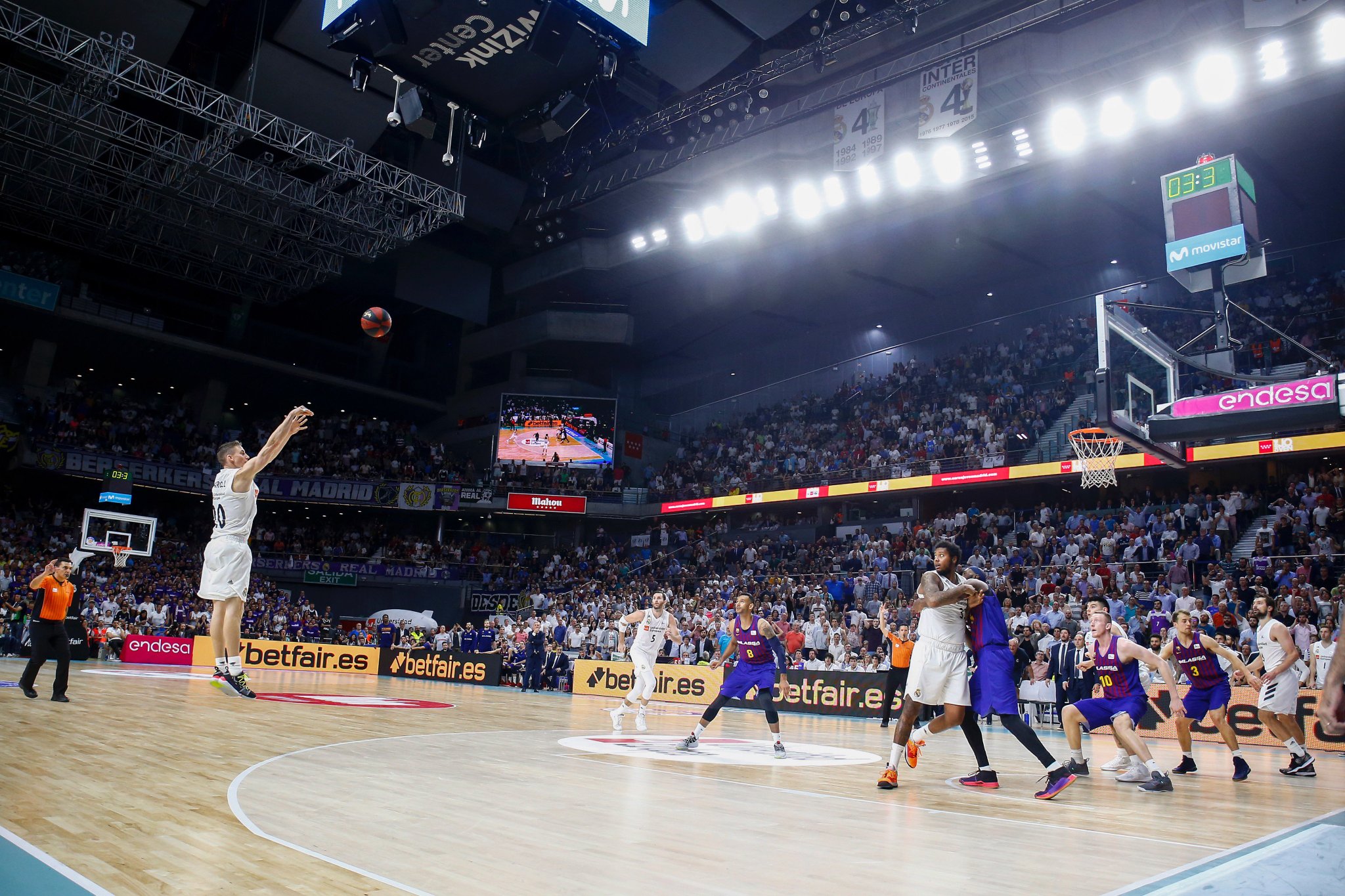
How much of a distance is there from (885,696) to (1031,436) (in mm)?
15618

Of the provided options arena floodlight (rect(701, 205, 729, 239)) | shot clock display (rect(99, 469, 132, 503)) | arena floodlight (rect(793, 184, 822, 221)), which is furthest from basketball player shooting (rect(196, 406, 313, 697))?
shot clock display (rect(99, 469, 132, 503))

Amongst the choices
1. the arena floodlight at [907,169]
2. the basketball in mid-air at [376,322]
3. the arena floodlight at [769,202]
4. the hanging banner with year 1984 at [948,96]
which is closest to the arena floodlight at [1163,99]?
the hanging banner with year 1984 at [948,96]

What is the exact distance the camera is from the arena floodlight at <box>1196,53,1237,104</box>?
63.3ft

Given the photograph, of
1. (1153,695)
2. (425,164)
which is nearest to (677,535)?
(425,164)

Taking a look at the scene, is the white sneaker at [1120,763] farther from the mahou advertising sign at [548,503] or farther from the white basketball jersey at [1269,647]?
the mahou advertising sign at [548,503]

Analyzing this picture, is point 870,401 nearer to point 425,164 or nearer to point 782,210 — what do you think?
point 782,210

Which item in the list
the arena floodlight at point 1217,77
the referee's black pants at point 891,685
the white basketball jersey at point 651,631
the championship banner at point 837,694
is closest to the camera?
the white basketball jersey at point 651,631

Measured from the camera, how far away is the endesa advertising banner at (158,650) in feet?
80.0

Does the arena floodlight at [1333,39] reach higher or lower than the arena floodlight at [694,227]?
lower

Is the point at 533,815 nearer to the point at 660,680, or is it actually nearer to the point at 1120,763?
the point at 1120,763

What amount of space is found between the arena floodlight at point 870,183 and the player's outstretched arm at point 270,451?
69.5 ft

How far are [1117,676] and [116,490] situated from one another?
29.7 meters

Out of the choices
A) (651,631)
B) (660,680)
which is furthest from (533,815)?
(660,680)

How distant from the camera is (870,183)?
25750 millimetres
